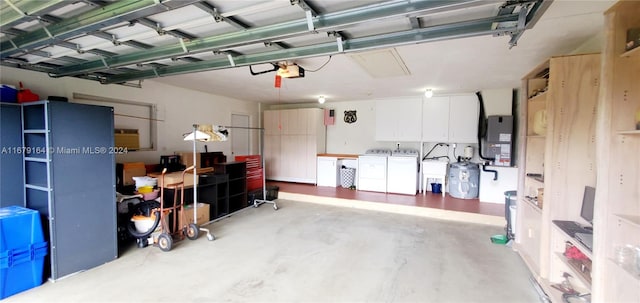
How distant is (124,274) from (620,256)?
4.01 m

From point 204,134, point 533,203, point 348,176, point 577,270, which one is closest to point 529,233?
point 533,203

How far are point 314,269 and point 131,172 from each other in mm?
2975

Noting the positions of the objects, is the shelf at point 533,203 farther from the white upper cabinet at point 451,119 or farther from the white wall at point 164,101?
the white wall at point 164,101

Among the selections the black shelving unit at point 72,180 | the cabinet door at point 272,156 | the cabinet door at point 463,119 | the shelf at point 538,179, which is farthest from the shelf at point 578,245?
the cabinet door at point 272,156

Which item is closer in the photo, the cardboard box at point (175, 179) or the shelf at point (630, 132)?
the shelf at point (630, 132)

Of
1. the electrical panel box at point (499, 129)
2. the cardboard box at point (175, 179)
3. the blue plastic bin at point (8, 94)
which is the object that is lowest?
the cardboard box at point (175, 179)

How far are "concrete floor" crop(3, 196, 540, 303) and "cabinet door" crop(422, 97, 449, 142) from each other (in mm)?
2247

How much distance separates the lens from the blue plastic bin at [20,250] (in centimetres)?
229

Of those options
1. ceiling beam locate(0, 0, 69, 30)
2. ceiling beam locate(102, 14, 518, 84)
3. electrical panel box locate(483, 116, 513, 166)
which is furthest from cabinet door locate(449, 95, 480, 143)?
ceiling beam locate(0, 0, 69, 30)

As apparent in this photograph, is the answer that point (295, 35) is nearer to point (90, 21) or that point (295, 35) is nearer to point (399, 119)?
point (90, 21)

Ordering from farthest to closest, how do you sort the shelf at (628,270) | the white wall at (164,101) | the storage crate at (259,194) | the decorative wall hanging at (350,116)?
1. the decorative wall hanging at (350,116)
2. the storage crate at (259,194)
3. the white wall at (164,101)
4. the shelf at (628,270)

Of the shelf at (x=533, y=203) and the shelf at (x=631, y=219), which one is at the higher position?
the shelf at (x=631, y=219)

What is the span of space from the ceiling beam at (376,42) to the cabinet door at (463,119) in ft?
13.4

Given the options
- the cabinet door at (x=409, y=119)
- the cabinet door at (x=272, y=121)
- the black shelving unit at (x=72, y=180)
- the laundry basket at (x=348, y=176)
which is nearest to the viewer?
the black shelving unit at (x=72, y=180)
